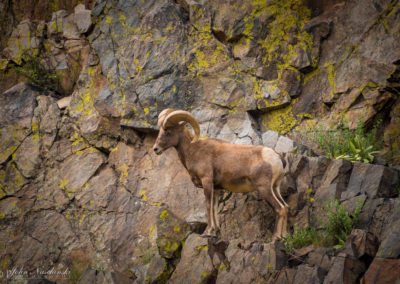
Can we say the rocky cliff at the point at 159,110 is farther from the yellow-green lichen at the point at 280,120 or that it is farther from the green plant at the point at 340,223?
the green plant at the point at 340,223

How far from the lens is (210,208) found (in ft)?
28.6

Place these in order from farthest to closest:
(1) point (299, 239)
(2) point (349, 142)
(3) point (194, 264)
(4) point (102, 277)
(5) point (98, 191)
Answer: (5) point (98, 191), (4) point (102, 277), (2) point (349, 142), (3) point (194, 264), (1) point (299, 239)

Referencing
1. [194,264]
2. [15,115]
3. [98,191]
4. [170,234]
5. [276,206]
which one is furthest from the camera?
[15,115]

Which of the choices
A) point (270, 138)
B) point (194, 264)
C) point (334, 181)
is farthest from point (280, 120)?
Result: point (194, 264)

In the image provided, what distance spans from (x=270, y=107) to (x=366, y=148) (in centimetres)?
281

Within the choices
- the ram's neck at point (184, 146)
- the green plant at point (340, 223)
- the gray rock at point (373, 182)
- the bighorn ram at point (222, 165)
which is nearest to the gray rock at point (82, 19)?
the bighorn ram at point (222, 165)

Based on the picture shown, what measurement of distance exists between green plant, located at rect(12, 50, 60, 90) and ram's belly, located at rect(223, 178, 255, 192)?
6.87m

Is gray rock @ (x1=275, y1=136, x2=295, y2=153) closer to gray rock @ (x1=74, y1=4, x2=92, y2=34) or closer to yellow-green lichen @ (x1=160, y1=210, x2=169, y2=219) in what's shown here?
yellow-green lichen @ (x1=160, y1=210, x2=169, y2=219)

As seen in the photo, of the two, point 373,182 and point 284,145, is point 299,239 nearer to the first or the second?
point 373,182

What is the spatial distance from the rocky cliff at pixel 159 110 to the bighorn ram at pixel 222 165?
1.99 feet

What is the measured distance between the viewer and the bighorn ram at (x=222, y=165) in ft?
26.8

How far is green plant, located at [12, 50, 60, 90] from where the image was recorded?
12.8m

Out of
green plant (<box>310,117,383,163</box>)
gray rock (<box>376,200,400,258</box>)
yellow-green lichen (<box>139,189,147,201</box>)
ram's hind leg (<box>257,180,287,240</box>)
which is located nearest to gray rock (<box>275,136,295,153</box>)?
green plant (<box>310,117,383,163</box>)

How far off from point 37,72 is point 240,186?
25.0 ft
